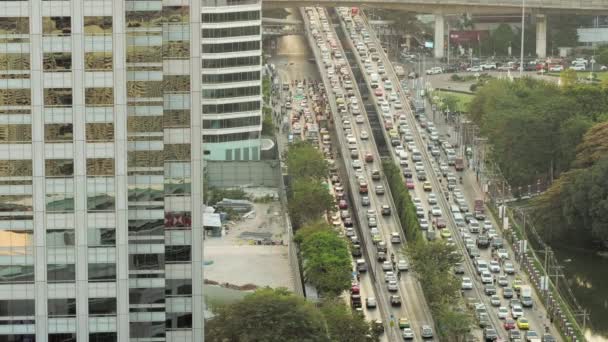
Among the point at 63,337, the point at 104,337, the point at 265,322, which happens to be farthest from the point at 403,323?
the point at 63,337

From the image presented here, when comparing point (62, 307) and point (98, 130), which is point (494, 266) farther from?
point (98, 130)

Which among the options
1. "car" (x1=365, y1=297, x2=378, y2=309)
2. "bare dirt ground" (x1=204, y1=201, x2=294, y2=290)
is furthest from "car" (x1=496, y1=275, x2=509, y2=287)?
"bare dirt ground" (x1=204, y1=201, x2=294, y2=290)

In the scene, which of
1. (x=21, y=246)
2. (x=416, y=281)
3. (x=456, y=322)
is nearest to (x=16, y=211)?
(x=21, y=246)

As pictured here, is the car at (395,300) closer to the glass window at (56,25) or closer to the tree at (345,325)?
the tree at (345,325)

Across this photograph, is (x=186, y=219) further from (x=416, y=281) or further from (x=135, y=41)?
(x=416, y=281)

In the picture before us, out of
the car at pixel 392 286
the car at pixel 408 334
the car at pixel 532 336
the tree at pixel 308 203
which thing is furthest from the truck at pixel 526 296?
the tree at pixel 308 203

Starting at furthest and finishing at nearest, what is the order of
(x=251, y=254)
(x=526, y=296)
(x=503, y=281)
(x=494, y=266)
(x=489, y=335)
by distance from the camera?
(x=494, y=266)
(x=503, y=281)
(x=526, y=296)
(x=251, y=254)
(x=489, y=335)

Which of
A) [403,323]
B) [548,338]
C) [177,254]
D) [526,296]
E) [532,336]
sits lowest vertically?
[532,336]

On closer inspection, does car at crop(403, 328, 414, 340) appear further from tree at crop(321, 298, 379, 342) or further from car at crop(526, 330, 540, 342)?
car at crop(526, 330, 540, 342)

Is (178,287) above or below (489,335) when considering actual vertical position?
above
